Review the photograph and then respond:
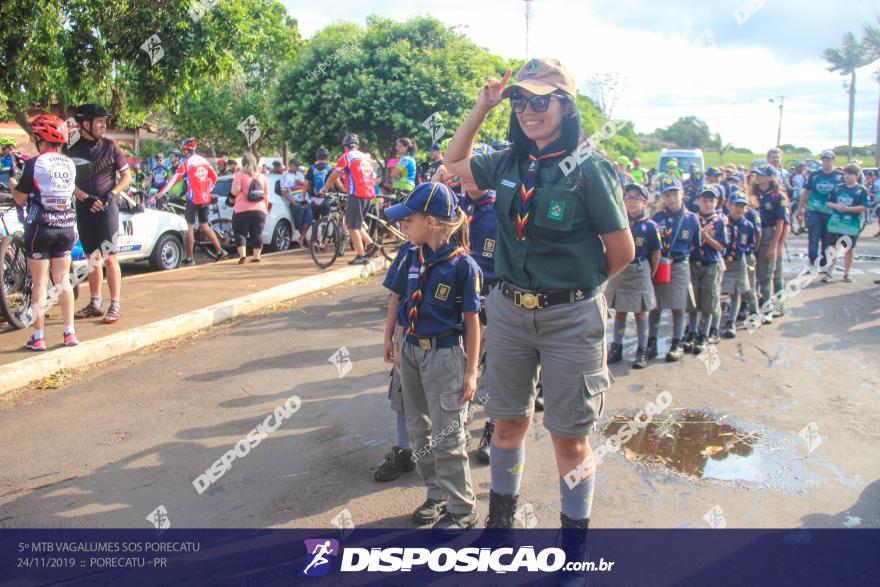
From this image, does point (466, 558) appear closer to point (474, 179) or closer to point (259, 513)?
point (259, 513)

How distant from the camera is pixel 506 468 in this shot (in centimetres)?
336

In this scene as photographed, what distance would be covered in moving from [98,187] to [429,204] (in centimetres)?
487

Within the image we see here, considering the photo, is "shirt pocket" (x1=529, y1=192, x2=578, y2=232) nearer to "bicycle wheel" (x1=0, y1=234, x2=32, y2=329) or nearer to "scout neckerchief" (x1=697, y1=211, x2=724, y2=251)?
"scout neckerchief" (x1=697, y1=211, x2=724, y2=251)

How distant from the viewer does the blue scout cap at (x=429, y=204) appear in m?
3.59

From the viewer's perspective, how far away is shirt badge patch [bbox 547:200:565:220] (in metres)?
2.98

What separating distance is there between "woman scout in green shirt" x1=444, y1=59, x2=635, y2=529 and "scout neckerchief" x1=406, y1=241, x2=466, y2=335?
45 centimetres

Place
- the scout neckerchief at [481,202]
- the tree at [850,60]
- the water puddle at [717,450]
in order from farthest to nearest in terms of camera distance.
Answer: the tree at [850,60] → the scout neckerchief at [481,202] → the water puddle at [717,450]

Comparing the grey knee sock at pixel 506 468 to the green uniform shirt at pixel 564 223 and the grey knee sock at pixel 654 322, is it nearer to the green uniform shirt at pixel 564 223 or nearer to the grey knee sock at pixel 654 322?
the green uniform shirt at pixel 564 223

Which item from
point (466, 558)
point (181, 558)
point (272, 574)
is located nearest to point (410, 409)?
point (466, 558)
